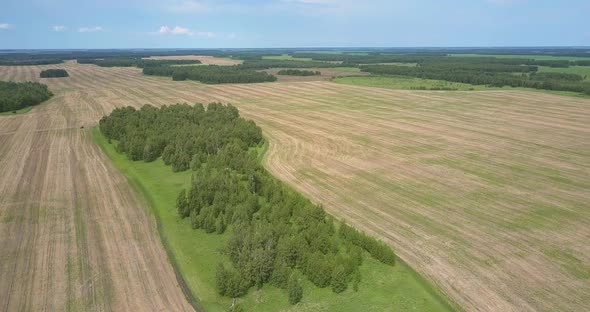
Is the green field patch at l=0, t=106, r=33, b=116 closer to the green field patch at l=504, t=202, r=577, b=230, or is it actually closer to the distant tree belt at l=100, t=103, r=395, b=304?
the distant tree belt at l=100, t=103, r=395, b=304

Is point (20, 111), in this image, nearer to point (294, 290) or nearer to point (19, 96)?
point (19, 96)

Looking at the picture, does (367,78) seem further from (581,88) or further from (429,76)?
(581,88)

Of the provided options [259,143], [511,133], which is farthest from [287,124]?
[511,133]

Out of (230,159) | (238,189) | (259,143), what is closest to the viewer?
(238,189)

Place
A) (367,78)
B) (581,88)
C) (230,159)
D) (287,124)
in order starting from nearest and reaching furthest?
(230,159)
(287,124)
(581,88)
(367,78)

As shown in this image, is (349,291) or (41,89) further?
(41,89)

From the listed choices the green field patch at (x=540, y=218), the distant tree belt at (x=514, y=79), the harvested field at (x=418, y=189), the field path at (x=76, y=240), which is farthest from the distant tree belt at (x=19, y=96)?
the distant tree belt at (x=514, y=79)

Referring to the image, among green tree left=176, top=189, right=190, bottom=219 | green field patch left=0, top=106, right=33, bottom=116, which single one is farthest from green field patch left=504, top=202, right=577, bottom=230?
green field patch left=0, top=106, right=33, bottom=116

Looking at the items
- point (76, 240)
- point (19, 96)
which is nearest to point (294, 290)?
point (76, 240)
